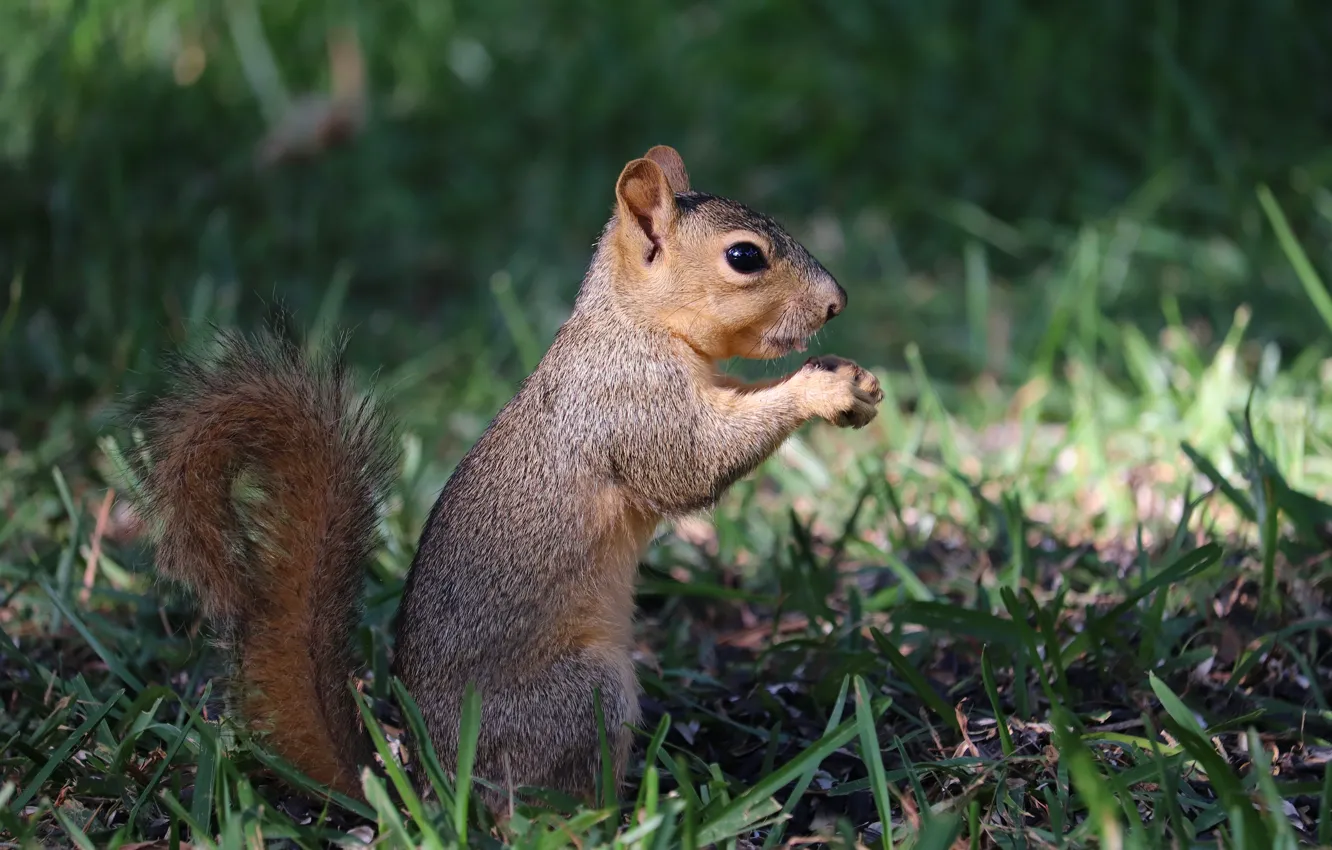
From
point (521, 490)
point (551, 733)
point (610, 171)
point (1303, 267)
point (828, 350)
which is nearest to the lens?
point (551, 733)

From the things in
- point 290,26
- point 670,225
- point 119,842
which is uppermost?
point 290,26

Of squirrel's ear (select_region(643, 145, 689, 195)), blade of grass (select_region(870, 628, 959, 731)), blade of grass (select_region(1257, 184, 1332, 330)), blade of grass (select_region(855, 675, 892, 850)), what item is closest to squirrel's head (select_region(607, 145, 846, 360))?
squirrel's ear (select_region(643, 145, 689, 195))

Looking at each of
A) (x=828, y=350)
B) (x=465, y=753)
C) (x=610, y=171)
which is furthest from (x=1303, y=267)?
(x=610, y=171)

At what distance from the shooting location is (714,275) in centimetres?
207

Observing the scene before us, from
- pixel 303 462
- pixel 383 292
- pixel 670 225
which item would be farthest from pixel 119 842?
pixel 383 292

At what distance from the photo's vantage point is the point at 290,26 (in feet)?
17.3

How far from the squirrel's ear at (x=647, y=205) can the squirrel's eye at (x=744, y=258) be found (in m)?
0.10

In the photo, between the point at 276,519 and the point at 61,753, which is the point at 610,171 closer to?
the point at 276,519

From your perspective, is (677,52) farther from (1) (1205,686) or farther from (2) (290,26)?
(1) (1205,686)

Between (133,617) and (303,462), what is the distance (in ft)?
2.52

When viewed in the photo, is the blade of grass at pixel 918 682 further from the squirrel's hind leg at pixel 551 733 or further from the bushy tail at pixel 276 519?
the bushy tail at pixel 276 519

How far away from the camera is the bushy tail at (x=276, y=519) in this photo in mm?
1849

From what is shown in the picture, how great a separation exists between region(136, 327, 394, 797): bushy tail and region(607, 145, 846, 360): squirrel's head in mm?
457

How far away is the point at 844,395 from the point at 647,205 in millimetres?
407
